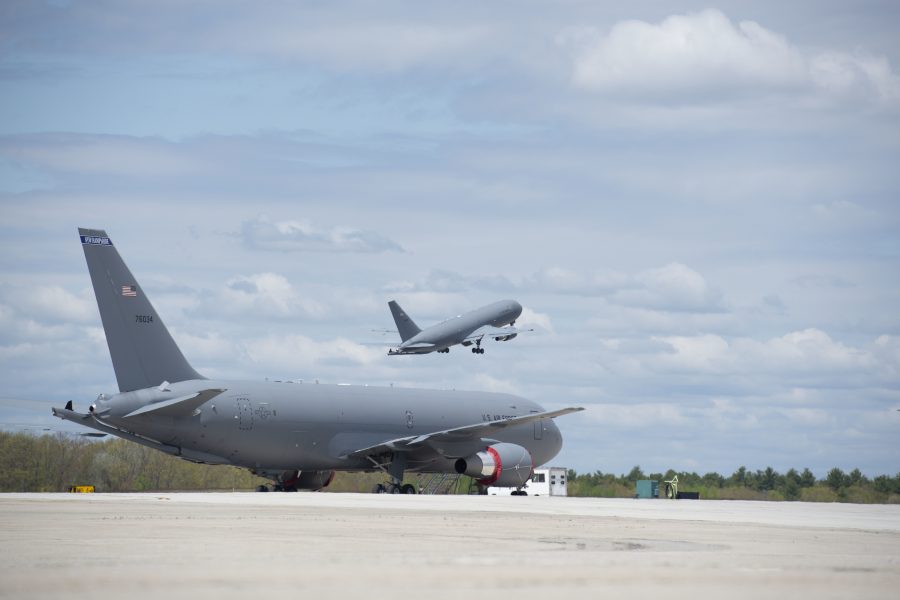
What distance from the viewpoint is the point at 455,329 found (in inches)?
3120

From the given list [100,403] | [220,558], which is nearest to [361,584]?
[220,558]

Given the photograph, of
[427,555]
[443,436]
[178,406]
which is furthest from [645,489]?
[427,555]

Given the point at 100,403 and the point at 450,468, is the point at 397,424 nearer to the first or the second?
the point at 450,468

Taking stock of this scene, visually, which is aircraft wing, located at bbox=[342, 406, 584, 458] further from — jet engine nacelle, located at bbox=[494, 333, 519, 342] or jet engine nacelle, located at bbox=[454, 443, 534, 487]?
jet engine nacelle, located at bbox=[494, 333, 519, 342]

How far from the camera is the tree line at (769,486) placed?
70.3 m

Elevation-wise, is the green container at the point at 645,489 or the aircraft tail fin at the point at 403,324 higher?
the aircraft tail fin at the point at 403,324

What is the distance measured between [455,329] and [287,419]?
106 ft

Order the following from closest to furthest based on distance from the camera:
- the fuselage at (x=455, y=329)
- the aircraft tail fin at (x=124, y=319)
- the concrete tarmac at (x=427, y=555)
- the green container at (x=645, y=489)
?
1. the concrete tarmac at (x=427, y=555)
2. the aircraft tail fin at (x=124, y=319)
3. the green container at (x=645, y=489)
4. the fuselage at (x=455, y=329)

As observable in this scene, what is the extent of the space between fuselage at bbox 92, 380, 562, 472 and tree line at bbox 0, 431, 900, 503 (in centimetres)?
661

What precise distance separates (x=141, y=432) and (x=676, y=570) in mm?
32779

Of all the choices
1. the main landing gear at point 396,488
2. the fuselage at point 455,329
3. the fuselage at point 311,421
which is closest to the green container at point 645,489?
the fuselage at point 311,421

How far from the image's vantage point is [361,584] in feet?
36.9

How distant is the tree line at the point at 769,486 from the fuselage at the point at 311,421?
1542 centimetres

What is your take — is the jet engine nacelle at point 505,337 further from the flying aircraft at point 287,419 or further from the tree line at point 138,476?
the flying aircraft at point 287,419
